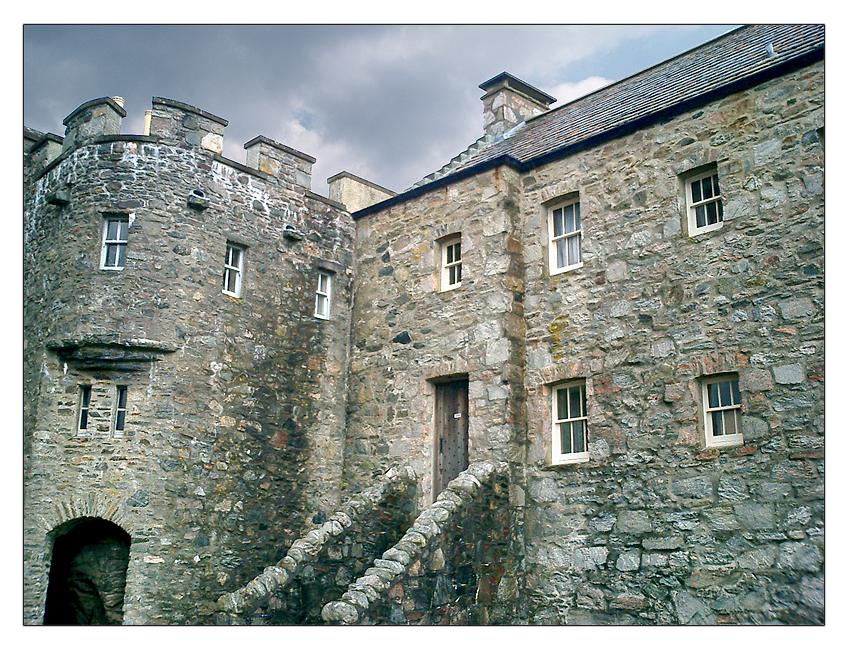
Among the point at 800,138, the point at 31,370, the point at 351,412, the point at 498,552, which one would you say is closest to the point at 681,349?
the point at 800,138

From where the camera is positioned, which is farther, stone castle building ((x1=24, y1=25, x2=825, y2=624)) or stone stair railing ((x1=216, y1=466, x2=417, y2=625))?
stone stair railing ((x1=216, y1=466, x2=417, y2=625))

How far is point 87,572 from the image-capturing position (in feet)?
40.2

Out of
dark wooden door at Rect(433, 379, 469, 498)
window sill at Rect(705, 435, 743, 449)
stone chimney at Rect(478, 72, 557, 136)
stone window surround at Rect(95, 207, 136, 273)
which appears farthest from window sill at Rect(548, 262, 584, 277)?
stone window surround at Rect(95, 207, 136, 273)

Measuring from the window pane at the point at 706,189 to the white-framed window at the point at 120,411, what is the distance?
882cm

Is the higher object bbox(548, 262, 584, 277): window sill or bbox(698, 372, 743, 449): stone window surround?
bbox(548, 262, 584, 277): window sill

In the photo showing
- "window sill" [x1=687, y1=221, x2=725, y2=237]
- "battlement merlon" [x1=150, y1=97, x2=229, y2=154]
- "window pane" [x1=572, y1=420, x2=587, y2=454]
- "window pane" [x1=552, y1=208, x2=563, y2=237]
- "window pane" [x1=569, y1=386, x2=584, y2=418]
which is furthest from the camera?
"battlement merlon" [x1=150, y1=97, x2=229, y2=154]

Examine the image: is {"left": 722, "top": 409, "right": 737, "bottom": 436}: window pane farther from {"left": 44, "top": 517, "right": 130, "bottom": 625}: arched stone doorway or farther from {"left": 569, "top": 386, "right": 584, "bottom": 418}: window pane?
{"left": 44, "top": 517, "right": 130, "bottom": 625}: arched stone doorway

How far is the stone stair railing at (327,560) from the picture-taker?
10.8m

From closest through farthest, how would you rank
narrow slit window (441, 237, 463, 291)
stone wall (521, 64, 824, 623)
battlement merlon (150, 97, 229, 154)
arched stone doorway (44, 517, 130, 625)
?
stone wall (521, 64, 824, 623) → arched stone doorway (44, 517, 130, 625) → battlement merlon (150, 97, 229, 154) → narrow slit window (441, 237, 463, 291)

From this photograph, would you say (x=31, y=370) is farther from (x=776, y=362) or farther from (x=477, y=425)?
(x=776, y=362)

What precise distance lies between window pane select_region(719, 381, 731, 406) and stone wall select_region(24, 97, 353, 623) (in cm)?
683

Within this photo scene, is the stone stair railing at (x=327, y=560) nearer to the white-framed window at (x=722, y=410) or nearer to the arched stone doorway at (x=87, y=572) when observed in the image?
the arched stone doorway at (x=87, y=572)

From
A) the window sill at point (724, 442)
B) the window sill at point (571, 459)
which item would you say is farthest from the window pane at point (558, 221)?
the window sill at point (724, 442)

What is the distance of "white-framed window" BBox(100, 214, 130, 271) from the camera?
12781 mm
